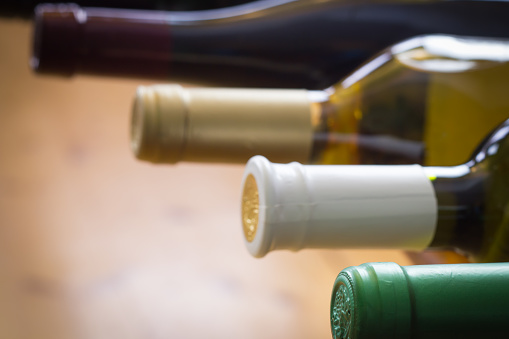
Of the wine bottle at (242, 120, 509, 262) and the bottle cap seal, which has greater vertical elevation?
the wine bottle at (242, 120, 509, 262)

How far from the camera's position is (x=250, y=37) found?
55 centimetres

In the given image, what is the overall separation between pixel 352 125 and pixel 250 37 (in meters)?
0.15

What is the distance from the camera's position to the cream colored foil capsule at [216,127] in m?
0.39

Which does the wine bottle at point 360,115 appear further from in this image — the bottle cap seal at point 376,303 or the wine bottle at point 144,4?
the wine bottle at point 144,4

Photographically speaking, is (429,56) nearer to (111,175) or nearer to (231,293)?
(231,293)

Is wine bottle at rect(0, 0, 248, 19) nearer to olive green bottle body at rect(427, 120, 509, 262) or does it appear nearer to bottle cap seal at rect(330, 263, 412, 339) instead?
olive green bottle body at rect(427, 120, 509, 262)

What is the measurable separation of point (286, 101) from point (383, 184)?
0.43ft

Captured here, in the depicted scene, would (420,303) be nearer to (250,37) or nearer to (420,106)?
(420,106)

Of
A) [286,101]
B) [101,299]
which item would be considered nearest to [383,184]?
[286,101]

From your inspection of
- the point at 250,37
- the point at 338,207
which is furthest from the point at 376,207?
the point at 250,37

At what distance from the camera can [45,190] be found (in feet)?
2.07

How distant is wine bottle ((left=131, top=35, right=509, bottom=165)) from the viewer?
0.39 meters

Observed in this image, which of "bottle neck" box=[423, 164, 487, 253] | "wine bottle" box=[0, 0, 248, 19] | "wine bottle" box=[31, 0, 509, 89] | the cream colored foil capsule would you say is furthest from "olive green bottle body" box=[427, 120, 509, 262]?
"wine bottle" box=[0, 0, 248, 19]

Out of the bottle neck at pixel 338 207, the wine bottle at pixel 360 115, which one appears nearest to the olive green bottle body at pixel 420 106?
the wine bottle at pixel 360 115
